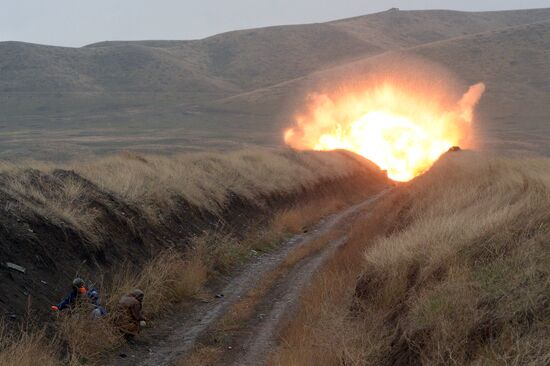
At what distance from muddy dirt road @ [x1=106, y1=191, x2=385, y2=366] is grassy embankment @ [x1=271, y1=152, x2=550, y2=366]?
55cm

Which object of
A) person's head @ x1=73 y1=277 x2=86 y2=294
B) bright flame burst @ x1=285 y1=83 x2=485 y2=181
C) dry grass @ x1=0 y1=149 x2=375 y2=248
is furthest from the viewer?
bright flame burst @ x1=285 y1=83 x2=485 y2=181

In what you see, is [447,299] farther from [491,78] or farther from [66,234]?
[491,78]

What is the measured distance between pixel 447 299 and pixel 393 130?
4658cm

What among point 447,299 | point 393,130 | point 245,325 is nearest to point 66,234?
point 245,325

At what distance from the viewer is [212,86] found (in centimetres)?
13875

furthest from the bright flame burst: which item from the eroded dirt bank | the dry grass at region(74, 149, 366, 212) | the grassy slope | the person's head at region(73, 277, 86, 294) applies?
the person's head at region(73, 277, 86, 294)

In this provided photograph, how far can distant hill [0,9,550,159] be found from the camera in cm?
8281

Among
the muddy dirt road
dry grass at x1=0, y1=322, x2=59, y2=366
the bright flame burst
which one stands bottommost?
the bright flame burst

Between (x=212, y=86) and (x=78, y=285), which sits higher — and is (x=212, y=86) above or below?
below

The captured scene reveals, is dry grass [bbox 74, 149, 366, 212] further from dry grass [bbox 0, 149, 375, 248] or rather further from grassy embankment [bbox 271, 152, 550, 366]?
grassy embankment [bbox 271, 152, 550, 366]

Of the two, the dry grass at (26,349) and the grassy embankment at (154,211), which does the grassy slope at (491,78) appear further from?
the dry grass at (26,349)

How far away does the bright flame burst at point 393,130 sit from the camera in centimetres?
5044

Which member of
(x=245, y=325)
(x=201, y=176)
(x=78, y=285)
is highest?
(x=78, y=285)

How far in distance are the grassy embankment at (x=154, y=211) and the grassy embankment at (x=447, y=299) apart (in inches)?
124
